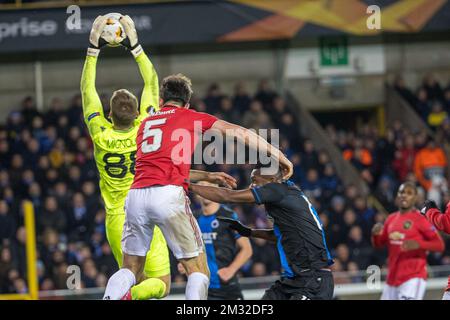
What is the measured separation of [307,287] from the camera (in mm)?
8312

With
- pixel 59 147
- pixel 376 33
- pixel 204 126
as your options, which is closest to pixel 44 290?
pixel 59 147

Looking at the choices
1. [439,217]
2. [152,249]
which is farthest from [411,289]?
[152,249]

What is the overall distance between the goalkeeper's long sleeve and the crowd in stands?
5.15 m

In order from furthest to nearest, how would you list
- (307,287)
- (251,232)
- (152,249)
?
(152,249) → (251,232) → (307,287)

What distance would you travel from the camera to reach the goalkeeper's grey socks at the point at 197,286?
7742 millimetres

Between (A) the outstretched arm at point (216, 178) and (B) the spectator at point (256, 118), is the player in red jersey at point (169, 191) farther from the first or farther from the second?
(B) the spectator at point (256, 118)

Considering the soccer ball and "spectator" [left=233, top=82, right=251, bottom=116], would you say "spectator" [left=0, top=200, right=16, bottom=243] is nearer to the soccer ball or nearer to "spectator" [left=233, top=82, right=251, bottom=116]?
"spectator" [left=233, top=82, right=251, bottom=116]

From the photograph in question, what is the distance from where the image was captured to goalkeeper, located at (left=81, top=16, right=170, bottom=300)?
29.6 feet

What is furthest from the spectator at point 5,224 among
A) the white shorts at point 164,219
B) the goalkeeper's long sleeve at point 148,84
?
the white shorts at point 164,219

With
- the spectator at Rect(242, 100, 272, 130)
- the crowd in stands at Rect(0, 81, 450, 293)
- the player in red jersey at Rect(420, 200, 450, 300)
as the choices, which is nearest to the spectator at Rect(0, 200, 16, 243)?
the crowd in stands at Rect(0, 81, 450, 293)

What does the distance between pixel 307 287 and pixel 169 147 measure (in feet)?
5.45

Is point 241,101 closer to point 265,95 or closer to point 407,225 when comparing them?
point 265,95

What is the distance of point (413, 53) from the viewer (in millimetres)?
21094

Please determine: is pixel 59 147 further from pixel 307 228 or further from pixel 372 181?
pixel 307 228
